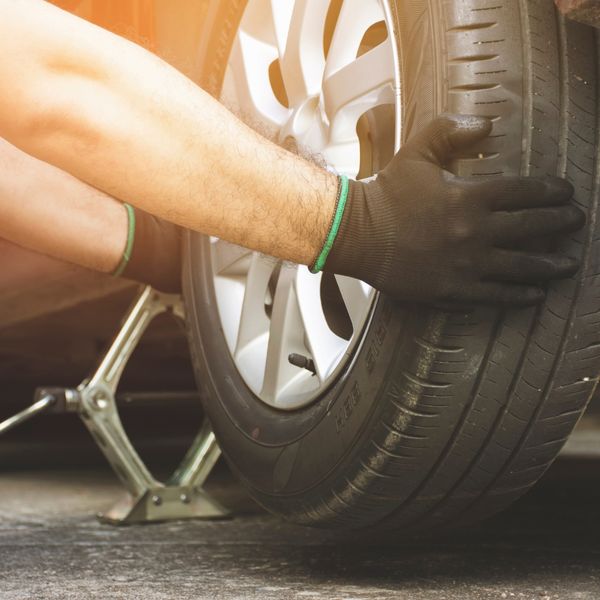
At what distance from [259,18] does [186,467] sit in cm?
102

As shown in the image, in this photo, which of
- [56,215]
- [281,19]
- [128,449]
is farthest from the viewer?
[128,449]

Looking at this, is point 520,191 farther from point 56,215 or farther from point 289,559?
point 56,215

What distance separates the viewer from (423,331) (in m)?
1.13

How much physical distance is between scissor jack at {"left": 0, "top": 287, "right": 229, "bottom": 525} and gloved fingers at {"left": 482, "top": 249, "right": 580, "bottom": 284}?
1.16 m

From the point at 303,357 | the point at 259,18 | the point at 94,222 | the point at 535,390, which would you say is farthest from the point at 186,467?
the point at 535,390

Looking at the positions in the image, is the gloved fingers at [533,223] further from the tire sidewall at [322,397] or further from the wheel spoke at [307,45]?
the wheel spoke at [307,45]

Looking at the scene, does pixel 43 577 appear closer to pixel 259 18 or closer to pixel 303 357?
pixel 303 357

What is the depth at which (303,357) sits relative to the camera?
58.1 inches

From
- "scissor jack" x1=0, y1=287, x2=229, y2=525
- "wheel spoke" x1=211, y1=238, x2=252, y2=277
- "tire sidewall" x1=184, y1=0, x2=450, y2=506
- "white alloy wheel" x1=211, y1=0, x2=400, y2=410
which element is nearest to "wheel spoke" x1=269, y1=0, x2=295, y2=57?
"white alloy wheel" x1=211, y1=0, x2=400, y2=410

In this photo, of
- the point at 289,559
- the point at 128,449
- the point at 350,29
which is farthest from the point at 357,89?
the point at 128,449

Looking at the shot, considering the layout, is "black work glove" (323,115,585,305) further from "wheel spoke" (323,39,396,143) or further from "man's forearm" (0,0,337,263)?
"wheel spoke" (323,39,396,143)

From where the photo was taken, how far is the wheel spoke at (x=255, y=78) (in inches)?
66.2

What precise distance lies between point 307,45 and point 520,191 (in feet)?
1.92

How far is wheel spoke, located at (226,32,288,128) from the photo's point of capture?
5.52ft
